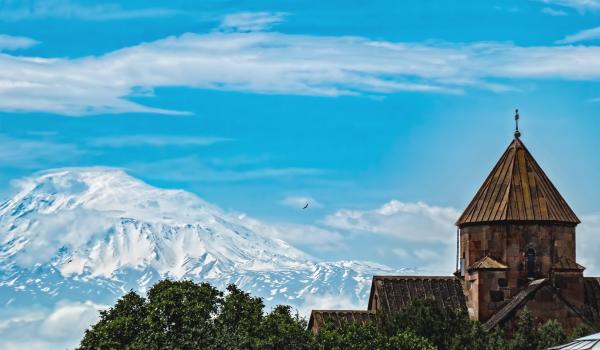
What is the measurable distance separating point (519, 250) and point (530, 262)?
1.16 metres

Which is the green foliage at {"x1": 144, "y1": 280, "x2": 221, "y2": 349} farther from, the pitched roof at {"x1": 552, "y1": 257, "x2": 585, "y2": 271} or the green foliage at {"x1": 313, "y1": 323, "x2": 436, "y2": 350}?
the pitched roof at {"x1": 552, "y1": 257, "x2": 585, "y2": 271}

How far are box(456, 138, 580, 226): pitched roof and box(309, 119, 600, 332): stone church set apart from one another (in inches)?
2.7

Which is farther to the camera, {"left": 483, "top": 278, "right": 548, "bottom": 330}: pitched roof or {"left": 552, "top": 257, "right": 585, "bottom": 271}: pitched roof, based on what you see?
{"left": 552, "top": 257, "right": 585, "bottom": 271}: pitched roof

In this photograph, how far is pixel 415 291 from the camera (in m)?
100

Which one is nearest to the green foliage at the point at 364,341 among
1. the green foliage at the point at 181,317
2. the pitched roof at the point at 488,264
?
the green foliage at the point at 181,317

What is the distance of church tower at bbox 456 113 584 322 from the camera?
3861 inches

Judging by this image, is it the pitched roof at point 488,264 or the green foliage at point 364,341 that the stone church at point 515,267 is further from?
the green foliage at point 364,341

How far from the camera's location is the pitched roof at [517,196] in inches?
3878

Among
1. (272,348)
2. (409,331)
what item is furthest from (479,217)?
(272,348)

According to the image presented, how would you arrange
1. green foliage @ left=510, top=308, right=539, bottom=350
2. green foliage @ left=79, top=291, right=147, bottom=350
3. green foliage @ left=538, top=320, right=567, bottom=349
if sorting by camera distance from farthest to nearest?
green foliage @ left=510, top=308, right=539, bottom=350 → green foliage @ left=538, top=320, right=567, bottom=349 → green foliage @ left=79, top=291, right=147, bottom=350

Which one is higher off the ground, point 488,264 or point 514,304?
point 488,264

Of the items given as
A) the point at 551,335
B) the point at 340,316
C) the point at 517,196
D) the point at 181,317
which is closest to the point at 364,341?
the point at 181,317

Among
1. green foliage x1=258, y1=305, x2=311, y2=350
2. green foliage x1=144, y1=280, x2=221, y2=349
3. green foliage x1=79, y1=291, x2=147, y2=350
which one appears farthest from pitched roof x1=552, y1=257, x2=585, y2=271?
green foliage x1=79, y1=291, x2=147, y2=350

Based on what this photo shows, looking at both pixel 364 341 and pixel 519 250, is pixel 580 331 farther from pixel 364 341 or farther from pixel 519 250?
pixel 364 341
